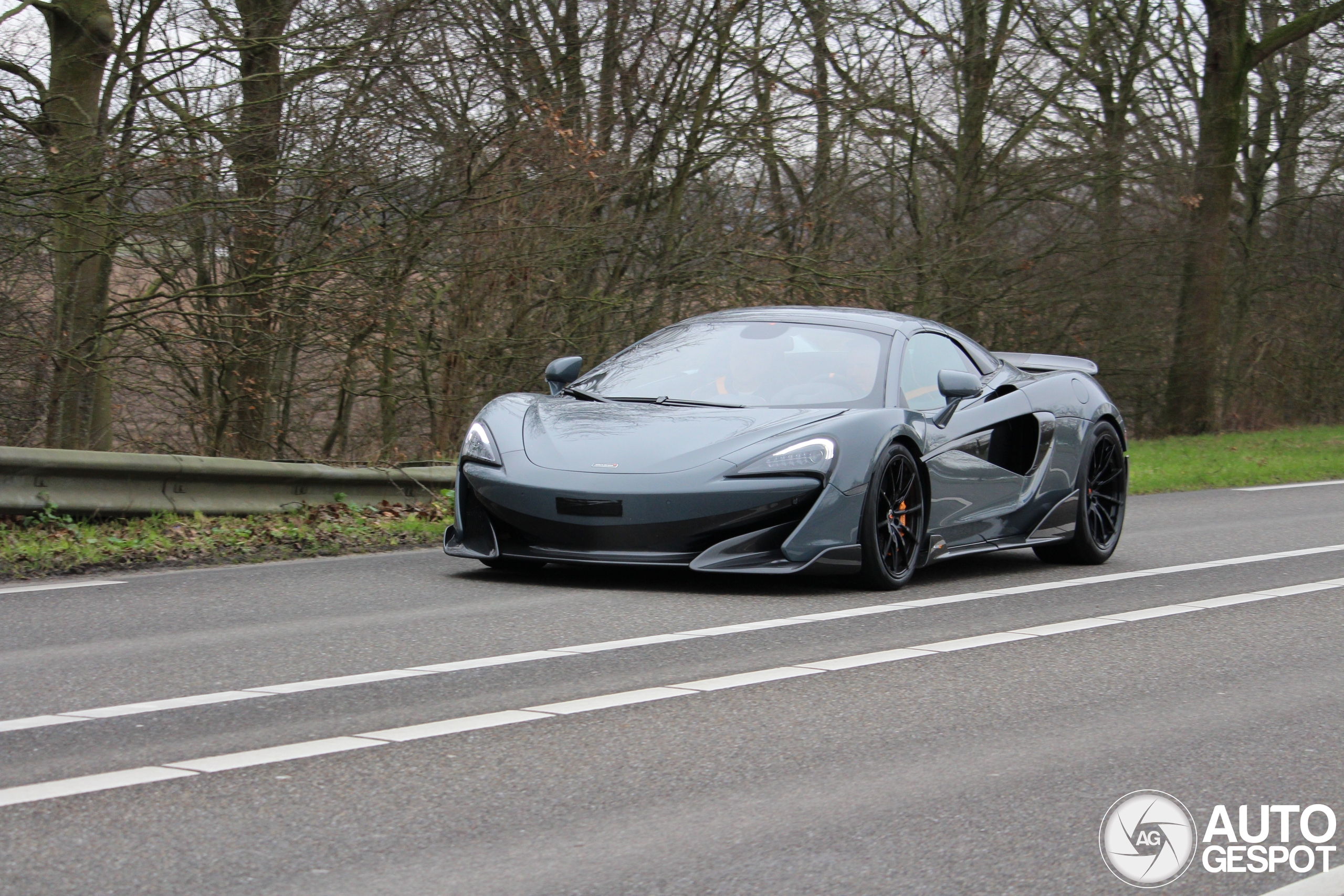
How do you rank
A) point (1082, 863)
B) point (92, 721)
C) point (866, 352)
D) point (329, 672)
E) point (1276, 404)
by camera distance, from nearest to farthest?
1. point (1082, 863)
2. point (92, 721)
3. point (329, 672)
4. point (866, 352)
5. point (1276, 404)

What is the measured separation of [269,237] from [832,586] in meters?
6.59

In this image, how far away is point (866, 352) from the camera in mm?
8070

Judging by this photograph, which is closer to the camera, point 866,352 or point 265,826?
point 265,826

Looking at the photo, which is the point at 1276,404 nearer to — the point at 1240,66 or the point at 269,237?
the point at 1240,66

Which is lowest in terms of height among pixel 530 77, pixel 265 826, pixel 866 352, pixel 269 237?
pixel 265 826

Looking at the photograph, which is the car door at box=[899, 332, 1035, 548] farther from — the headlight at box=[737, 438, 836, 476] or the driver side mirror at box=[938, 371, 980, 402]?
the headlight at box=[737, 438, 836, 476]

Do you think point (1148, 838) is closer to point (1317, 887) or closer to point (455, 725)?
point (1317, 887)

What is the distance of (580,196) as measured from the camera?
51.2 feet

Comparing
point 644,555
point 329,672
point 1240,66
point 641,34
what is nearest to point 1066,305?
point 1240,66

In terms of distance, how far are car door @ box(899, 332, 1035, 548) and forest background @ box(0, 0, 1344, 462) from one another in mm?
5377

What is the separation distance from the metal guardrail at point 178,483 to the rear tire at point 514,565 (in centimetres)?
220

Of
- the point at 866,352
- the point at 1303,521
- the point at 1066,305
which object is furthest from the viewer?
the point at 1066,305

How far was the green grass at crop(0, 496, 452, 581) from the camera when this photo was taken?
767 centimetres

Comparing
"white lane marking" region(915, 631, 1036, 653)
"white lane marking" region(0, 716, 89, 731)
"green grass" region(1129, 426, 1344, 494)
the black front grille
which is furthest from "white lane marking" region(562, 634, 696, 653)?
"green grass" region(1129, 426, 1344, 494)
